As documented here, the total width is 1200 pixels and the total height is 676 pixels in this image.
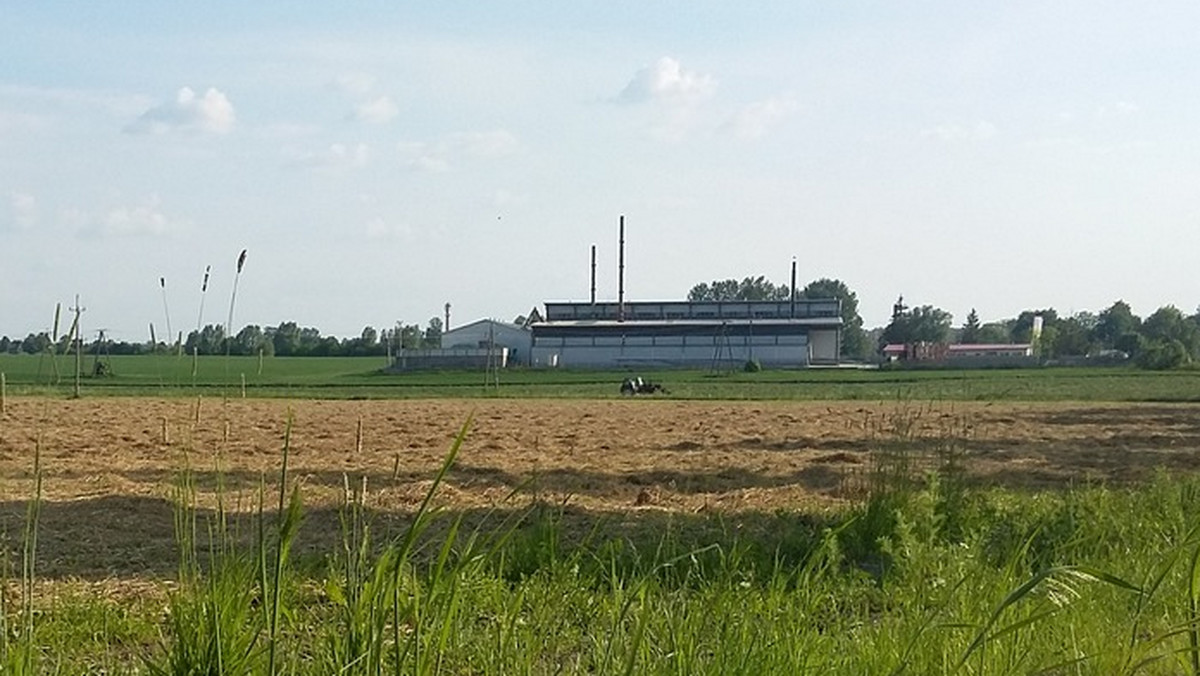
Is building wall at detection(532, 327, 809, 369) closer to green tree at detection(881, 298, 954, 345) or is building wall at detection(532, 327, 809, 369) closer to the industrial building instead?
the industrial building

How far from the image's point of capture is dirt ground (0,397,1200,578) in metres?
8.92

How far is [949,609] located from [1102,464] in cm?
1377

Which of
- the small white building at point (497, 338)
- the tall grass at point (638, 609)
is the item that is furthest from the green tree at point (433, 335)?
the tall grass at point (638, 609)

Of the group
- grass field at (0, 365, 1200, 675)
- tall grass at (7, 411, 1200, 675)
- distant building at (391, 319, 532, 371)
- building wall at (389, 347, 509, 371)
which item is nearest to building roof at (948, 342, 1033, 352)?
distant building at (391, 319, 532, 371)

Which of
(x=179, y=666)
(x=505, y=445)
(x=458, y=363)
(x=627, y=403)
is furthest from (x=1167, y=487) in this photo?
(x=458, y=363)

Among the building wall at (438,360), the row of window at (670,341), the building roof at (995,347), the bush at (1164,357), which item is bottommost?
the building wall at (438,360)

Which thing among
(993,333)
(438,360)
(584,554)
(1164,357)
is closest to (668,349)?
(438,360)

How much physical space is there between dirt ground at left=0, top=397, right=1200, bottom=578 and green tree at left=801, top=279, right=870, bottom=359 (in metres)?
94.1

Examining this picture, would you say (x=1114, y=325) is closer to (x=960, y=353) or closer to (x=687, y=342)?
(x=960, y=353)

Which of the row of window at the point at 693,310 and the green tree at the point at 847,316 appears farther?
the green tree at the point at 847,316

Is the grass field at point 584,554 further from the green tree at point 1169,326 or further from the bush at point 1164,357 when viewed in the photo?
the green tree at point 1169,326

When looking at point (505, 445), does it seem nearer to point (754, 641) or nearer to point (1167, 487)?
point (1167, 487)

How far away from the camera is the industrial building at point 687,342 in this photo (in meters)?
94.9

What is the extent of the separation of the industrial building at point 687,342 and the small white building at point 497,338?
5.96 ft
